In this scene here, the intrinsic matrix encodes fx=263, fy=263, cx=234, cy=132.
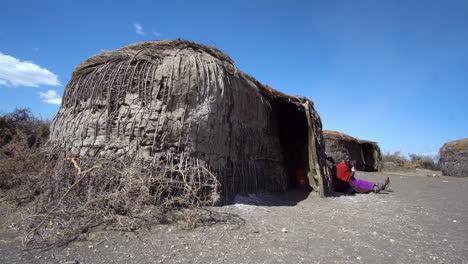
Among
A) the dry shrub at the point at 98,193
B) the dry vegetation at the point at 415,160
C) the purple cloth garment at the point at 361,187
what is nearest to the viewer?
the dry shrub at the point at 98,193

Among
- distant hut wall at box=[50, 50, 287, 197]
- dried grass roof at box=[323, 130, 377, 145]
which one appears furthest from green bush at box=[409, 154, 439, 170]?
distant hut wall at box=[50, 50, 287, 197]

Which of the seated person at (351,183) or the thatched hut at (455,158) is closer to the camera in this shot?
the seated person at (351,183)

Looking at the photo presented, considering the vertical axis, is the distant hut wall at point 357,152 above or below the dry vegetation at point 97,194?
above

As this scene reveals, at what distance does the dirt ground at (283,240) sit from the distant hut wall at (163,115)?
1081 millimetres

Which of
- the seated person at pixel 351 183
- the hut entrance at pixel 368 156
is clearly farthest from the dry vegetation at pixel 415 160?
the seated person at pixel 351 183

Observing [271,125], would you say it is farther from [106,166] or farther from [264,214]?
[106,166]

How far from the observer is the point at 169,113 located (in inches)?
188

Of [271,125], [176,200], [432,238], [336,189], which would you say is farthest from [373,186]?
[176,200]

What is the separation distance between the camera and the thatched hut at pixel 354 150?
15.3m

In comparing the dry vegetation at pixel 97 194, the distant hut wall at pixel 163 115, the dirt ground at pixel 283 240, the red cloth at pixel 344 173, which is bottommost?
the dirt ground at pixel 283 240

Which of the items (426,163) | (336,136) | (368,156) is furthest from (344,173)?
(426,163)

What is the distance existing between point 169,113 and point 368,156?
18847 mm

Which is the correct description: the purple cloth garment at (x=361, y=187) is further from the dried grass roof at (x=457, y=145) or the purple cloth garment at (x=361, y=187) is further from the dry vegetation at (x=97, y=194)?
the dried grass roof at (x=457, y=145)

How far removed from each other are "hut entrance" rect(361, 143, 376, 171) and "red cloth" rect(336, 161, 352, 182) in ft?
42.6
